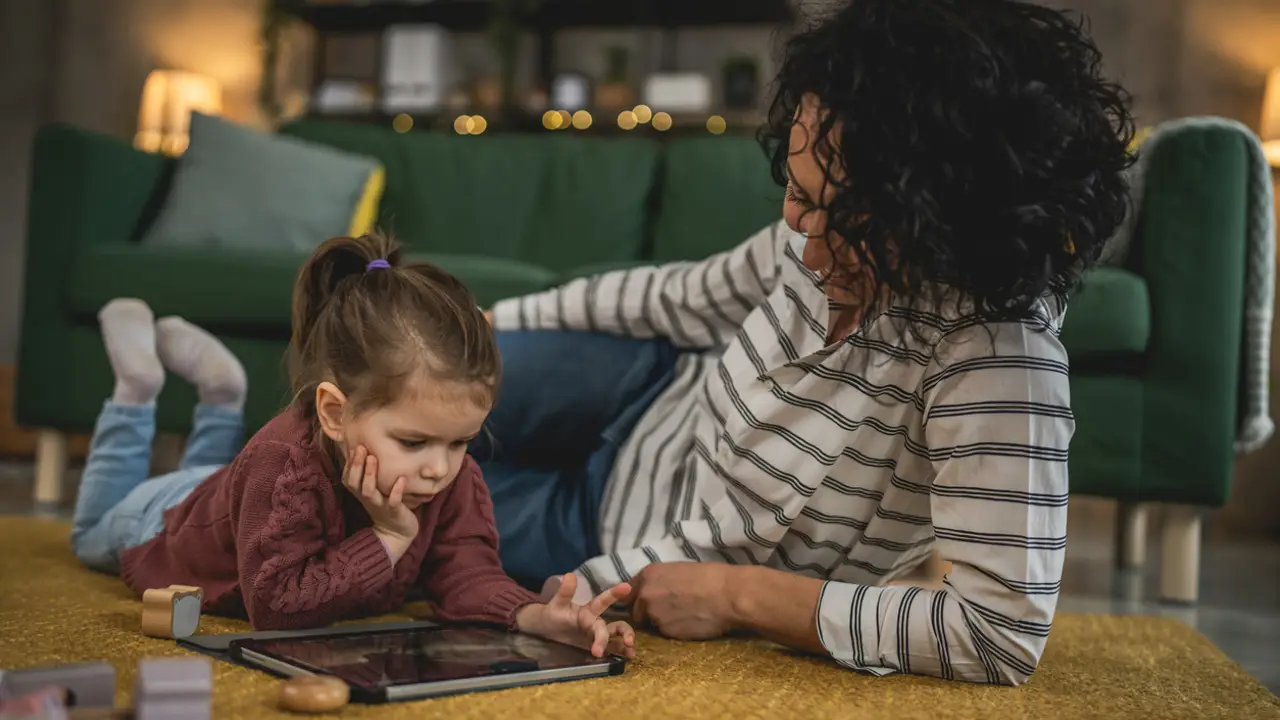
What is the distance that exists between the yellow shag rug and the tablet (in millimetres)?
14

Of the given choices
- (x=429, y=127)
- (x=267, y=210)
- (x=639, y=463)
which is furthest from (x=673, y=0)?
(x=639, y=463)

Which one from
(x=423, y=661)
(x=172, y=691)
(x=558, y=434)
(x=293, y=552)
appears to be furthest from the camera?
(x=558, y=434)

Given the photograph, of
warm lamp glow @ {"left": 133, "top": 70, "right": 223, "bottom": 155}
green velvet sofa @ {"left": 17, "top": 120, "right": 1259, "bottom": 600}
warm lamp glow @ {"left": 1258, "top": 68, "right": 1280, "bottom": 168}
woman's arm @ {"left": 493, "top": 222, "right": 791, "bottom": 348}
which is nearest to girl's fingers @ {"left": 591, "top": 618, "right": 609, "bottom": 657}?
woman's arm @ {"left": 493, "top": 222, "right": 791, "bottom": 348}

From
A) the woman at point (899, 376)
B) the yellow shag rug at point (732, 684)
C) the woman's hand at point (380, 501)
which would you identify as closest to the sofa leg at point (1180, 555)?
the yellow shag rug at point (732, 684)

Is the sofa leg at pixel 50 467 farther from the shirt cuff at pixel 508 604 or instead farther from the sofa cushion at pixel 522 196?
the shirt cuff at pixel 508 604

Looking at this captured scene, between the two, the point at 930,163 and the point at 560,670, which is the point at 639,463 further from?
the point at 930,163

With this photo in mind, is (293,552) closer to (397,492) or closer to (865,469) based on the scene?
(397,492)

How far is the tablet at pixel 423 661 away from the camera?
0.83 metres

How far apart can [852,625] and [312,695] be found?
1.50ft

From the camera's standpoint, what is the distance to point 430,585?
1.16 m

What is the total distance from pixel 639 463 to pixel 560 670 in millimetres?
418

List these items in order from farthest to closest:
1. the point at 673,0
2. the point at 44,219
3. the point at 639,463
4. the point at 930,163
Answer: the point at 673,0 → the point at 44,219 → the point at 639,463 → the point at 930,163

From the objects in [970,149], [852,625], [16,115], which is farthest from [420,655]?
[16,115]

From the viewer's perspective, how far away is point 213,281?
2127 millimetres
